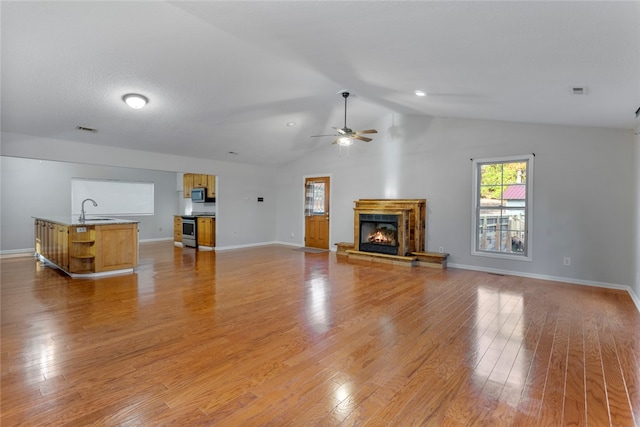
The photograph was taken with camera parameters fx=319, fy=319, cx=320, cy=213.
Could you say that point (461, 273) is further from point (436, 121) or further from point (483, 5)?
point (483, 5)

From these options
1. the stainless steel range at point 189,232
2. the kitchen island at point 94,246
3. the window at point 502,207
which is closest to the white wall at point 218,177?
the stainless steel range at point 189,232

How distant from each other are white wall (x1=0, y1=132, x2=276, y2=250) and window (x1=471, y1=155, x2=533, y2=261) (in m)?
5.82

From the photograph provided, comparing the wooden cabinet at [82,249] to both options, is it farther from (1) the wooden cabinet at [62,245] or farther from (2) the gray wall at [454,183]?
(2) the gray wall at [454,183]

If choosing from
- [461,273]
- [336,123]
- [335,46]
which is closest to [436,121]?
[336,123]

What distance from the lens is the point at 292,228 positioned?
9438mm

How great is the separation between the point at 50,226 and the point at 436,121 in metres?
7.77

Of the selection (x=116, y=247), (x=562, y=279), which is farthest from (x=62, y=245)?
(x=562, y=279)

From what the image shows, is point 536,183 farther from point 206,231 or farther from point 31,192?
point 31,192

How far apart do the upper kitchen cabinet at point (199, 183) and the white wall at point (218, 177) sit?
0.40 m

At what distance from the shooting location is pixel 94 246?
17.2 ft

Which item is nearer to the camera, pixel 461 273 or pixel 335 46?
pixel 335 46

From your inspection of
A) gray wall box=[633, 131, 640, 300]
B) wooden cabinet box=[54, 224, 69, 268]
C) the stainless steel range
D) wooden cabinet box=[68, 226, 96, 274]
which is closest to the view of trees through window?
gray wall box=[633, 131, 640, 300]

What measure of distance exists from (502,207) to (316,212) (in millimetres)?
4595

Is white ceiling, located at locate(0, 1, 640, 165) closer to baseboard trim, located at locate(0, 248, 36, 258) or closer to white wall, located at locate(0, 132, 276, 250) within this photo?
white wall, located at locate(0, 132, 276, 250)
